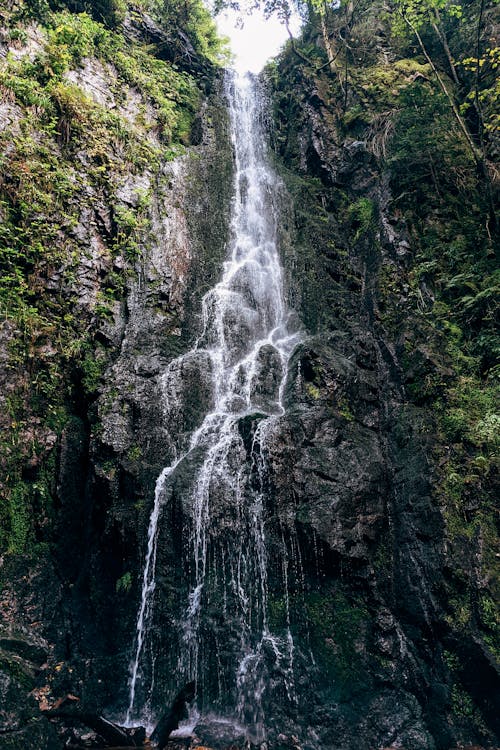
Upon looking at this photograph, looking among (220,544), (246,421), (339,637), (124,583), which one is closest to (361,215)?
(246,421)

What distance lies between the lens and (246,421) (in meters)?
8.20

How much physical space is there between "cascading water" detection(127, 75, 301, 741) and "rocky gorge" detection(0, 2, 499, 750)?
0.05m

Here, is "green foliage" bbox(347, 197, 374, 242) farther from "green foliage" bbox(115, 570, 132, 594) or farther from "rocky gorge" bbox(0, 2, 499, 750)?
"green foliage" bbox(115, 570, 132, 594)

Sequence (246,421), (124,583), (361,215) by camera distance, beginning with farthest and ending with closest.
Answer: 1. (361,215)
2. (246,421)
3. (124,583)

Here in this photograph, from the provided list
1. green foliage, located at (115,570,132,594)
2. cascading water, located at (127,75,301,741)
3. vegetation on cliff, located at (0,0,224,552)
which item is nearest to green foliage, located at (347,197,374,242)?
cascading water, located at (127,75,301,741)

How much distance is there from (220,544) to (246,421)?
2192 mm

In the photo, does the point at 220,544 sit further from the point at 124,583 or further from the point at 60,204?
the point at 60,204

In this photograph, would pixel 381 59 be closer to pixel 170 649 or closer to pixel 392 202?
pixel 392 202

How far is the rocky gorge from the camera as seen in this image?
647 centimetres

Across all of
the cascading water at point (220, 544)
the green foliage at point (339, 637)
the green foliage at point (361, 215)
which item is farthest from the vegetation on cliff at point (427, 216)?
the cascading water at point (220, 544)

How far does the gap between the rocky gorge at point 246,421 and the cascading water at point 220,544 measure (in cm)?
5

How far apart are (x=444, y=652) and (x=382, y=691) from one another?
1.07m

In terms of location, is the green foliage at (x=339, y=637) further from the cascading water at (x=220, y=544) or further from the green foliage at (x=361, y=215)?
the green foliage at (x=361, y=215)

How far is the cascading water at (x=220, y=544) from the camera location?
6.57 metres
